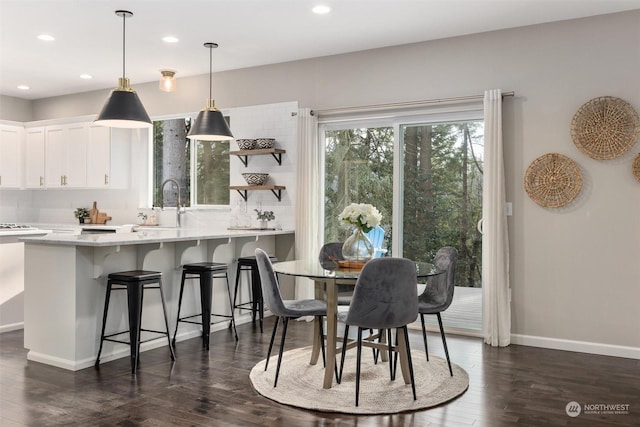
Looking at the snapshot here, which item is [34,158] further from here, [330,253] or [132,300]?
[330,253]

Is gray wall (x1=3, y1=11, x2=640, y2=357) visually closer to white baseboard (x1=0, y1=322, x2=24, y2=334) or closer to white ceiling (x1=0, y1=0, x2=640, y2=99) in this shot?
white ceiling (x1=0, y1=0, x2=640, y2=99)

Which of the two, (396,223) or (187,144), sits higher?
(187,144)

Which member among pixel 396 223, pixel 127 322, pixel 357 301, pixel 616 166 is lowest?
pixel 127 322

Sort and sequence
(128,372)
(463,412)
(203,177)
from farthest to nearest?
1. (203,177)
2. (128,372)
3. (463,412)

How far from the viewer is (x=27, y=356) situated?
14.1ft

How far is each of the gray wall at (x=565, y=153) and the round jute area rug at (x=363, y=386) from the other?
1316 millimetres

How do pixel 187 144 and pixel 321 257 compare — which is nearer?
A: pixel 321 257

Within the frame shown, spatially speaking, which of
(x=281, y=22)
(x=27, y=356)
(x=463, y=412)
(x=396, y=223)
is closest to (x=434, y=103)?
(x=396, y=223)

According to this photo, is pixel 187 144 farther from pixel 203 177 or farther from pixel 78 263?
pixel 78 263

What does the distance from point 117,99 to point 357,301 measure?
8.31 ft

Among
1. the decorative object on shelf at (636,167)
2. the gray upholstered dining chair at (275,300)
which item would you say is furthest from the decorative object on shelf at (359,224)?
the decorative object on shelf at (636,167)

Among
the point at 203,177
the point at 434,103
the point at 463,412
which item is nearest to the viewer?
the point at 463,412

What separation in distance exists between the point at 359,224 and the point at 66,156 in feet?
17.9

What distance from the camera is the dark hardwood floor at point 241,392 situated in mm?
3068
